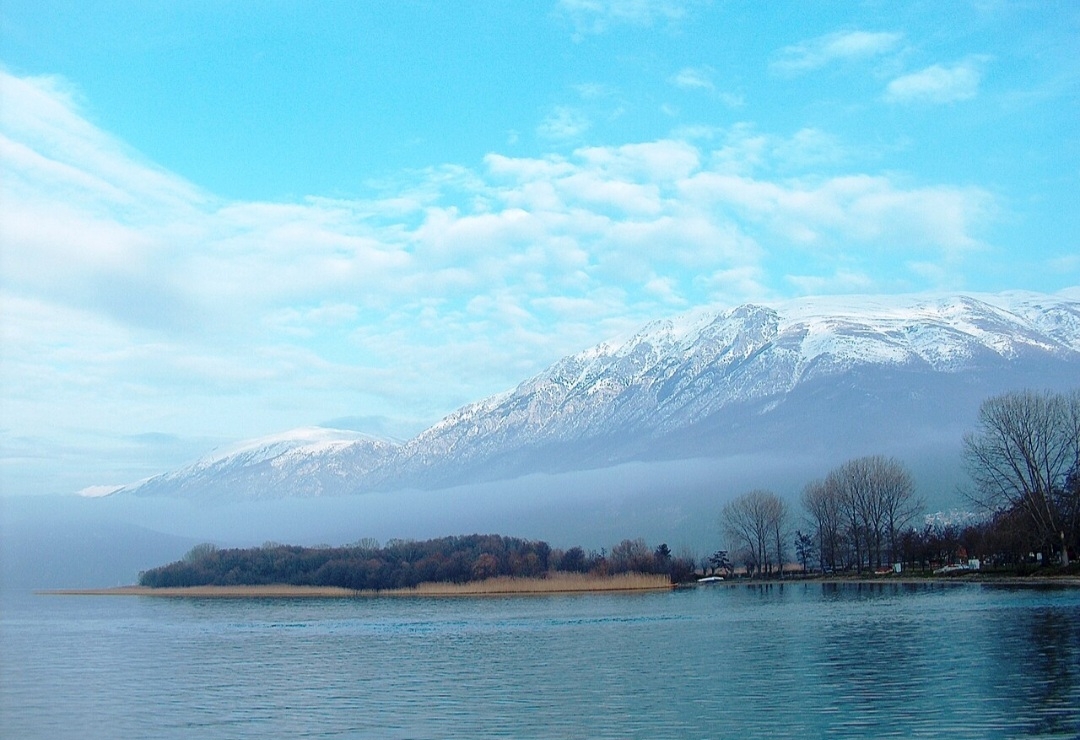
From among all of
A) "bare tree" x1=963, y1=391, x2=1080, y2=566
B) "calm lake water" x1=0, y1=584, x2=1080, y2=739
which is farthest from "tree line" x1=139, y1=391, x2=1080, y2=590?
"calm lake water" x1=0, y1=584, x2=1080, y2=739

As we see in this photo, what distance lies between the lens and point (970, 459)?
99.2m

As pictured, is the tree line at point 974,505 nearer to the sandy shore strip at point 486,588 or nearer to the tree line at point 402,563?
the tree line at point 402,563

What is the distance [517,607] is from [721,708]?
211 feet

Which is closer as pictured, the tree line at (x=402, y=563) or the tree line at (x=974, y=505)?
the tree line at (x=974, y=505)

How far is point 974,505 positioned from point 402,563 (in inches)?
3000

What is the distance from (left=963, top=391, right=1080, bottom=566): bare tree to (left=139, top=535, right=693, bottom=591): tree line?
55906mm

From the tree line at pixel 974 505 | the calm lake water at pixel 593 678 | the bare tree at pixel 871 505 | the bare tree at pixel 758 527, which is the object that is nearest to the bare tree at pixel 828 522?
the bare tree at pixel 871 505

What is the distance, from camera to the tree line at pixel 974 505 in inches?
3349

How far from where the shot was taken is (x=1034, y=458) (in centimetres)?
8562

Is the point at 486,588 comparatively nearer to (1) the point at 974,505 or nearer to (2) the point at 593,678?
(1) the point at 974,505

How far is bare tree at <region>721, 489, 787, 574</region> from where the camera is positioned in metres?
154

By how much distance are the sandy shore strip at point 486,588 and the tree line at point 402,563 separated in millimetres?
2170

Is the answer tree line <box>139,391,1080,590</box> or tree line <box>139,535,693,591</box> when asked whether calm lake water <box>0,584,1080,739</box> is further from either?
tree line <box>139,535,693,591</box>

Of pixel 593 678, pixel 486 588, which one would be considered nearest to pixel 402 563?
pixel 486 588
